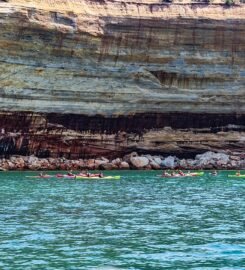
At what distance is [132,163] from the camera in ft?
172

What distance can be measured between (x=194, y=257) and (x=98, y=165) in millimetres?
35090

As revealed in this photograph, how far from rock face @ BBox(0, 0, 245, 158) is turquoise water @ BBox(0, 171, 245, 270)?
48.2 ft

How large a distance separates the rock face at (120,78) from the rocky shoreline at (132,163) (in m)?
0.51

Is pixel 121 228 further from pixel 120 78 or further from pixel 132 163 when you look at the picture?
pixel 120 78

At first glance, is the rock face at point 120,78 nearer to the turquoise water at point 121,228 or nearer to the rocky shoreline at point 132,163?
the rocky shoreline at point 132,163

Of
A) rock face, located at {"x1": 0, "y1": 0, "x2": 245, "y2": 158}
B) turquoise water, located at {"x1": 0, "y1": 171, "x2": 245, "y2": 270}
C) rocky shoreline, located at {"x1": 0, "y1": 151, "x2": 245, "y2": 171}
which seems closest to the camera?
turquoise water, located at {"x1": 0, "y1": 171, "x2": 245, "y2": 270}

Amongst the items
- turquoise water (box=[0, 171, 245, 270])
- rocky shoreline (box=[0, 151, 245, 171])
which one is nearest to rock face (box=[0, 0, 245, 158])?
rocky shoreline (box=[0, 151, 245, 171])

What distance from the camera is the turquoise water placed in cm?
1695

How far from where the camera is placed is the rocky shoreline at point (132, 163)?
49.8 meters

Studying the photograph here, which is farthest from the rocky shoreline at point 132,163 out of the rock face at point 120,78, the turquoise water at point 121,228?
the turquoise water at point 121,228

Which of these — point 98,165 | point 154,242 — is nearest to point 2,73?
point 98,165

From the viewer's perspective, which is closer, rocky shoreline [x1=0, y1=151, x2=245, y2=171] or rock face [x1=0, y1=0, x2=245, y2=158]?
rock face [x1=0, y1=0, x2=245, y2=158]

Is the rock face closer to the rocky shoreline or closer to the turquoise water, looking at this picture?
the rocky shoreline

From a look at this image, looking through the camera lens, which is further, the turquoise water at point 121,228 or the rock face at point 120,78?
the rock face at point 120,78
